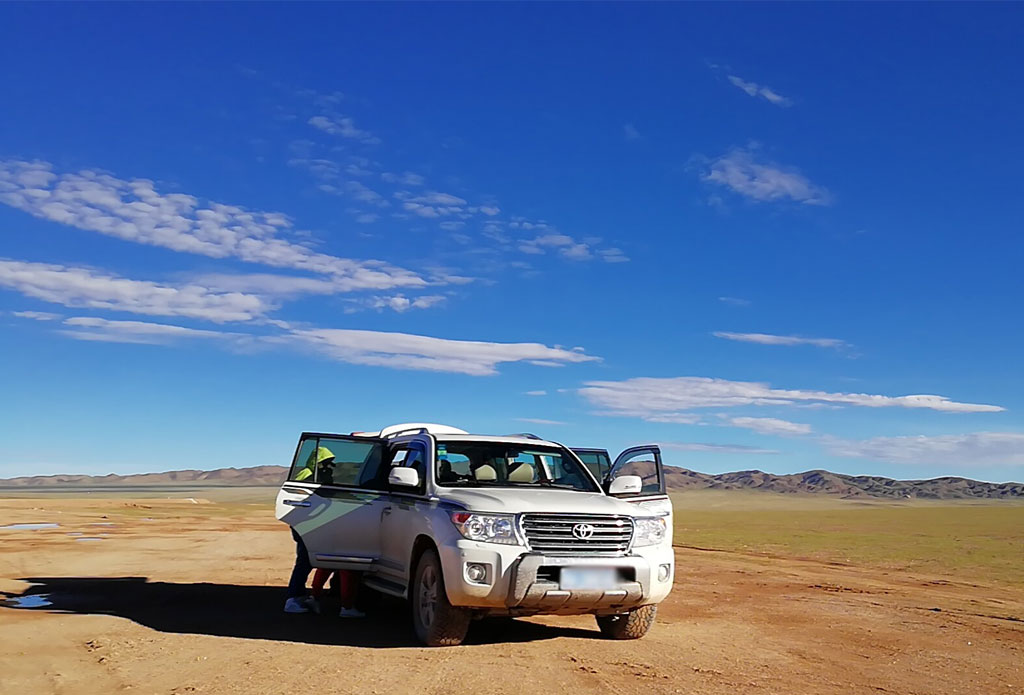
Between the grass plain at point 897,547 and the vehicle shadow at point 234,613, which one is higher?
the grass plain at point 897,547

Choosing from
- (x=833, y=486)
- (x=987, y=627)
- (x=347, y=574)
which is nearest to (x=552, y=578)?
(x=347, y=574)

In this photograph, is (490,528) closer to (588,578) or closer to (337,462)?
(588,578)

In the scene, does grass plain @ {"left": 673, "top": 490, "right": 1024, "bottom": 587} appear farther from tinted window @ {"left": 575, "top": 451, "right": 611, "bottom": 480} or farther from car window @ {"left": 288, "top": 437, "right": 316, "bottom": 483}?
car window @ {"left": 288, "top": 437, "right": 316, "bottom": 483}

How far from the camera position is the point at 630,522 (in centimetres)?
923

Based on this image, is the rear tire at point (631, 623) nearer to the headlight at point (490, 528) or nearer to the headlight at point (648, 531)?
the headlight at point (648, 531)

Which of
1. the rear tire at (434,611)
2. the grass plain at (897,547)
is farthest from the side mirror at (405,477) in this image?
the grass plain at (897,547)

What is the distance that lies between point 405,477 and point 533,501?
1349mm

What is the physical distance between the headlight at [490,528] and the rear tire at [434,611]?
501 millimetres

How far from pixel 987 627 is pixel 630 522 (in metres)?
5.61

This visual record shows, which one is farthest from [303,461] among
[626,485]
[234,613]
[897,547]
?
[897,547]

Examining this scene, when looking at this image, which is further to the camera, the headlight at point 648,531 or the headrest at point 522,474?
the headrest at point 522,474

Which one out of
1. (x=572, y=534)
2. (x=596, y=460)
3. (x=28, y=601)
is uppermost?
(x=596, y=460)

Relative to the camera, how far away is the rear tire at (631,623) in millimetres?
9758

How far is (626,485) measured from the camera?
390 inches
